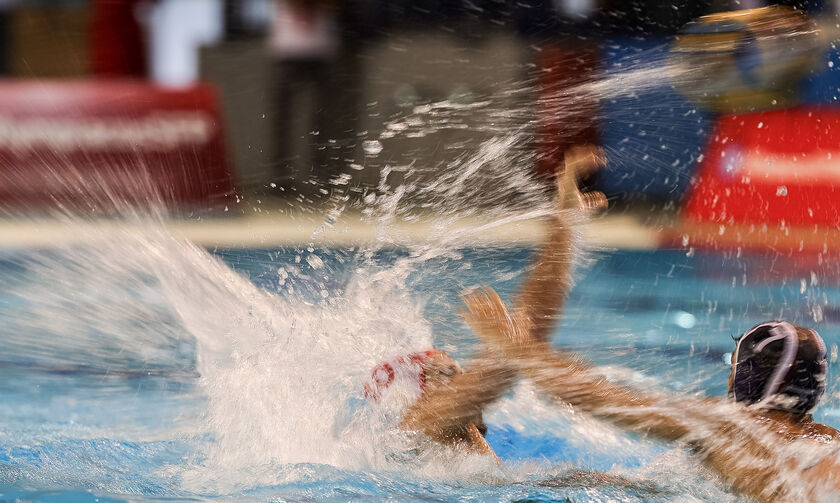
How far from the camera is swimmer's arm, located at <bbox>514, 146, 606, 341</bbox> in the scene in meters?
2.23

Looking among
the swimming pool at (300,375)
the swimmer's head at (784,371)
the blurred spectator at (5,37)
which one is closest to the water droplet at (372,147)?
the swimming pool at (300,375)

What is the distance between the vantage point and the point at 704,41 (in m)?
5.53

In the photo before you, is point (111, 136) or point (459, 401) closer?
point (459, 401)

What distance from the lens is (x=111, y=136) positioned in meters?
6.15

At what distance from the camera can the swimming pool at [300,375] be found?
6.97ft

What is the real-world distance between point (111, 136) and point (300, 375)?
14.0 feet

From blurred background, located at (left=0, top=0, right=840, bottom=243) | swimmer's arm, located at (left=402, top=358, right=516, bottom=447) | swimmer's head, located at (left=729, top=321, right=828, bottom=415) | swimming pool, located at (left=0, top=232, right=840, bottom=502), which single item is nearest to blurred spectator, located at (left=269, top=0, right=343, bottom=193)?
blurred background, located at (left=0, top=0, right=840, bottom=243)

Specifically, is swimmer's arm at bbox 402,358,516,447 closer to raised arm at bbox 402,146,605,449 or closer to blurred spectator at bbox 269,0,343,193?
raised arm at bbox 402,146,605,449

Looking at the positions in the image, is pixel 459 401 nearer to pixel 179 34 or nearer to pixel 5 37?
pixel 179 34

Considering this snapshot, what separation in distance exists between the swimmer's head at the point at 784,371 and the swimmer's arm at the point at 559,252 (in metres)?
0.50

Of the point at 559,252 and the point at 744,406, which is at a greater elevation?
the point at 559,252

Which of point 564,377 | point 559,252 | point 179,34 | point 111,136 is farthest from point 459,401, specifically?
point 179,34

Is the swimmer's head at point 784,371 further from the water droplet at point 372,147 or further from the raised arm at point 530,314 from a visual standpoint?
the water droplet at point 372,147

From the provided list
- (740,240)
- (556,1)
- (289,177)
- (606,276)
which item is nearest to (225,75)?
(289,177)
